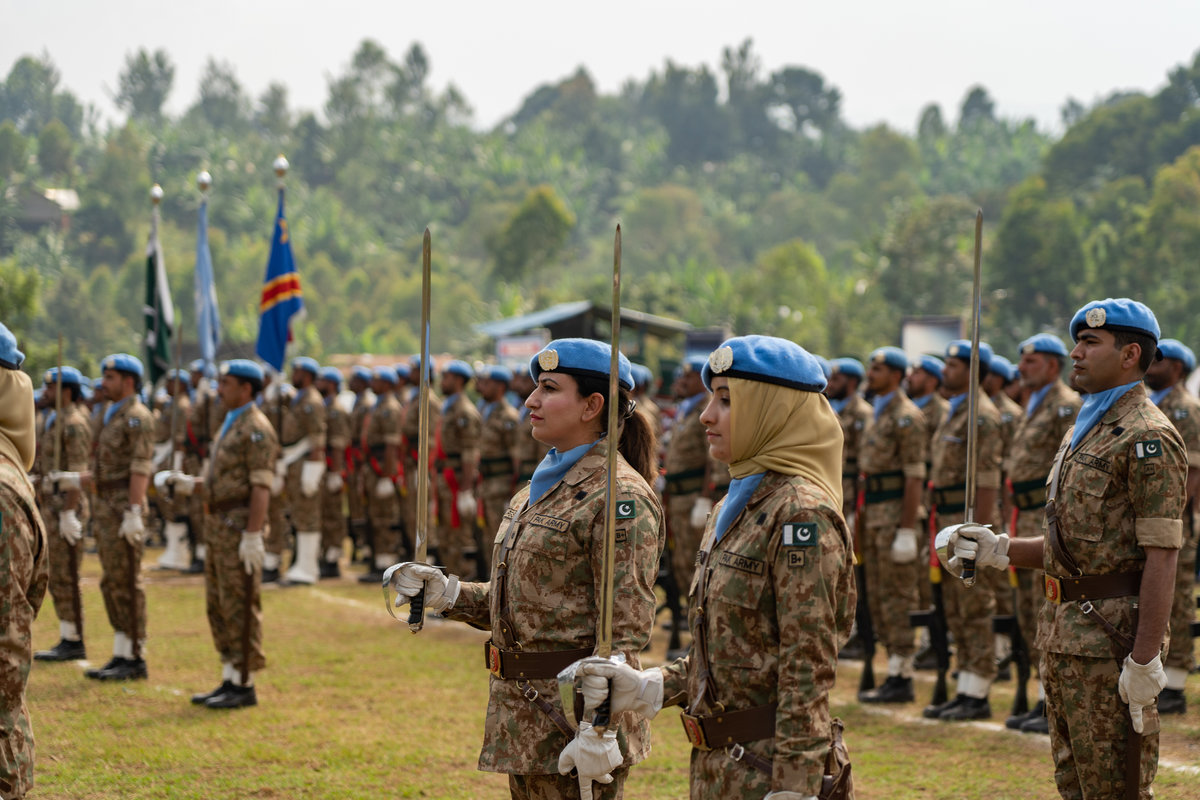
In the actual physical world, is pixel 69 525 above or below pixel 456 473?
below

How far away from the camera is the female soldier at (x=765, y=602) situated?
3172 mm

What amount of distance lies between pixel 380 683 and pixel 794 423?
21.8ft

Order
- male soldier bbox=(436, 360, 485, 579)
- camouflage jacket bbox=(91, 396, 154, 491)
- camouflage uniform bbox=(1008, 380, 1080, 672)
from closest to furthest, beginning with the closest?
camouflage uniform bbox=(1008, 380, 1080, 672)
camouflage jacket bbox=(91, 396, 154, 491)
male soldier bbox=(436, 360, 485, 579)

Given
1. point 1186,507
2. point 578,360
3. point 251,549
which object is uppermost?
point 578,360

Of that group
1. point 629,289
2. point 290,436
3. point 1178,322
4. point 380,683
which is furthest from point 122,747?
point 629,289

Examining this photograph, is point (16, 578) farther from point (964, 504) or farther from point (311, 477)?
point (311, 477)

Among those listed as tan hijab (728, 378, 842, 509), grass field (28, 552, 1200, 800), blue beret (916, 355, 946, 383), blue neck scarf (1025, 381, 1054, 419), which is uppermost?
blue beret (916, 355, 946, 383)

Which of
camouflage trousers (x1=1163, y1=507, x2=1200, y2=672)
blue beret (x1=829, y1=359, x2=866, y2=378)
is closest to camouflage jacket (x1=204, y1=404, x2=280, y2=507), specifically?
blue beret (x1=829, y1=359, x2=866, y2=378)

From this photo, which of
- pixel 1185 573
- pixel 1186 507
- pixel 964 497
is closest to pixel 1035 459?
pixel 964 497

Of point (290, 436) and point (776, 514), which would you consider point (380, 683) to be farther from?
point (776, 514)

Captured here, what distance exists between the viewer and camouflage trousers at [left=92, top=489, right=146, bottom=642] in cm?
933

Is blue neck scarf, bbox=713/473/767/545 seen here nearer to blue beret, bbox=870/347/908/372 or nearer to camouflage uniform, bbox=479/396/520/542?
blue beret, bbox=870/347/908/372

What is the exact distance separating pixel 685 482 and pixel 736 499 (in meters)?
7.74

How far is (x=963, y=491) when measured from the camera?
28.5 feet
